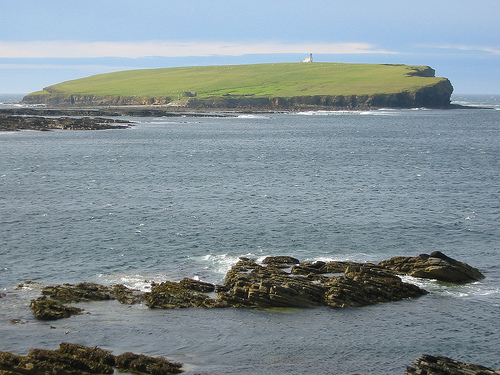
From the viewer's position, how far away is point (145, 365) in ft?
79.6

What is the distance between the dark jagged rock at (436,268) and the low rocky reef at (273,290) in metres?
0.06

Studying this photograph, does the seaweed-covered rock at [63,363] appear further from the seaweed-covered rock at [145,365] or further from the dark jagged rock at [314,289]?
the dark jagged rock at [314,289]

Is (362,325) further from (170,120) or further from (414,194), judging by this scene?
(170,120)

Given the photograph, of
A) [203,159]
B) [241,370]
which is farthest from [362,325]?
[203,159]

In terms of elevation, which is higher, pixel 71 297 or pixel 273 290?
pixel 273 290

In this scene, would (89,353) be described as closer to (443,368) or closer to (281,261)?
(443,368)

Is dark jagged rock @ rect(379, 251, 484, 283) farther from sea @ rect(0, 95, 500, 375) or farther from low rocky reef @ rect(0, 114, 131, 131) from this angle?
low rocky reef @ rect(0, 114, 131, 131)

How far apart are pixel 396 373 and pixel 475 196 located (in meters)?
40.2

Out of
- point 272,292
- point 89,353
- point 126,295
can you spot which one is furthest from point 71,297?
point 272,292

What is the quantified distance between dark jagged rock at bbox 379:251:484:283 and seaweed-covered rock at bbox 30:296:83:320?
61.4 feet

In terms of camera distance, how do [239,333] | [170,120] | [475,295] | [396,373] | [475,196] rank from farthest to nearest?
[170,120]
[475,196]
[475,295]
[239,333]
[396,373]

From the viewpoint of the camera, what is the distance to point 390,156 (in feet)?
323

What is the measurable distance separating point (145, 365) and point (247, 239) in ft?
68.8

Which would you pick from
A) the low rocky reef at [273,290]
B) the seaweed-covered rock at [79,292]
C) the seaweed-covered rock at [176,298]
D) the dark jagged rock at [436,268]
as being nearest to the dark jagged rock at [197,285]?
the low rocky reef at [273,290]
